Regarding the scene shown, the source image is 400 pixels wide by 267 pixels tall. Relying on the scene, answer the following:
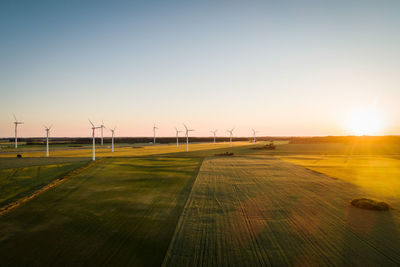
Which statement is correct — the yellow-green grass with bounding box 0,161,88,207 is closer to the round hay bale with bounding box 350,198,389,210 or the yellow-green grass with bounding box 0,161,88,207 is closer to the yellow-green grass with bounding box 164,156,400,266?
the yellow-green grass with bounding box 164,156,400,266

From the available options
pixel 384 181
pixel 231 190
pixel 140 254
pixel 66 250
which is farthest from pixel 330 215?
pixel 384 181

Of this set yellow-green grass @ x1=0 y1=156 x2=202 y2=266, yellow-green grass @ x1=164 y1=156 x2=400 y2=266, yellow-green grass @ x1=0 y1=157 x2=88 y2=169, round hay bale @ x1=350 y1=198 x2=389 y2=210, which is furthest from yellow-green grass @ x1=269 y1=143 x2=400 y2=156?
yellow-green grass @ x1=0 y1=157 x2=88 y2=169

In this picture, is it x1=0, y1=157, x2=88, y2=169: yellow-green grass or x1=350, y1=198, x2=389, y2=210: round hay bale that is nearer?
x1=350, y1=198, x2=389, y2=210: round hay bale

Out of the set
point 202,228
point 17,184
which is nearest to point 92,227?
point 202,228

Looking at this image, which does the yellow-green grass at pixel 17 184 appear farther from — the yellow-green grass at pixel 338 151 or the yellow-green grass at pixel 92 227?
the yellow-green grass at pixel 338 151

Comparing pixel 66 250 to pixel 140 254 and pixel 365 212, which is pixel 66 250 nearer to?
pixel 140 254

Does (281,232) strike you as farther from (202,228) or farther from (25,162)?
(25,162)

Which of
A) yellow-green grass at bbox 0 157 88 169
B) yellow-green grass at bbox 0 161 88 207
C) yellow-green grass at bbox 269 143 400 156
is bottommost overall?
yellow-green grass at bbox 269 143 400 156
